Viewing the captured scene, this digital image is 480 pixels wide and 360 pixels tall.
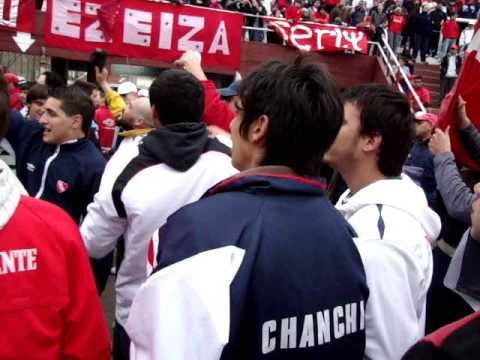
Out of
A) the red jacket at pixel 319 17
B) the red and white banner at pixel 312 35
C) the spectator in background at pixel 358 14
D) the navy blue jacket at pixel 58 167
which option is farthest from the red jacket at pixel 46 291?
the spectator in background at pixel 358 14

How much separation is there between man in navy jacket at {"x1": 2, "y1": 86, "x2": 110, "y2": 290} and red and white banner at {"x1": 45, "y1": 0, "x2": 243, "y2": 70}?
301 inches

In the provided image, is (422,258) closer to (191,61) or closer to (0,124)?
(0,124)

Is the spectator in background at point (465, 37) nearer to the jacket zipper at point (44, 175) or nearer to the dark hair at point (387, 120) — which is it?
the jacket zipper at point (44, 175)

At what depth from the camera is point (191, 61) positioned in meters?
3.15

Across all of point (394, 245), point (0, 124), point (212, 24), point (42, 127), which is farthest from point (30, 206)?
point (212, 24)

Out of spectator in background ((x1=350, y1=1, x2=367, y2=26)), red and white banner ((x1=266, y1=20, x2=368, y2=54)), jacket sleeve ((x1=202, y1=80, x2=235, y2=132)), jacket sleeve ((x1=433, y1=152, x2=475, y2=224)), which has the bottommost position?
jacket sleeve ((x1=433, y1=152, x2=475, y2=224))

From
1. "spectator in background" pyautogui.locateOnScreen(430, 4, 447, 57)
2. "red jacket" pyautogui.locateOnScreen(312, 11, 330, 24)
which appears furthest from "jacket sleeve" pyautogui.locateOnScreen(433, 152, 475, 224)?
"spectator in background" pyautogui.locateOnScreen(430, 4, 447, 57)

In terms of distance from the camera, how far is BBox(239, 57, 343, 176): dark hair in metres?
1.48

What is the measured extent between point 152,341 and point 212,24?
10.7 meters

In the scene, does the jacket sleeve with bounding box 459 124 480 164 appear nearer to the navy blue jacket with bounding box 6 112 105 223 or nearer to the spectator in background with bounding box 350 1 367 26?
the navy blue jacket with bounding box 6 112 105 223

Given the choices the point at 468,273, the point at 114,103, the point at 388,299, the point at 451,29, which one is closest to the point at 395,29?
the point at 451,29

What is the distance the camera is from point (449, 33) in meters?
Result: 18.7

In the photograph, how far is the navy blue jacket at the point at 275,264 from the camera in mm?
1360

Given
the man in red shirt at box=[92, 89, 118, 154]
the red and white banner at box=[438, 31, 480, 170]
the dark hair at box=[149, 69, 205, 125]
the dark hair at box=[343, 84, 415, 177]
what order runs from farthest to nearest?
the man in red shirt at box=[92, 89, 118, 154] → the red and white banner at box=[438, 31, 480, 170] → the dark hair at box=[149, 69, 205, 125] → the dark hair at box=[343, 84, 415, 177]
